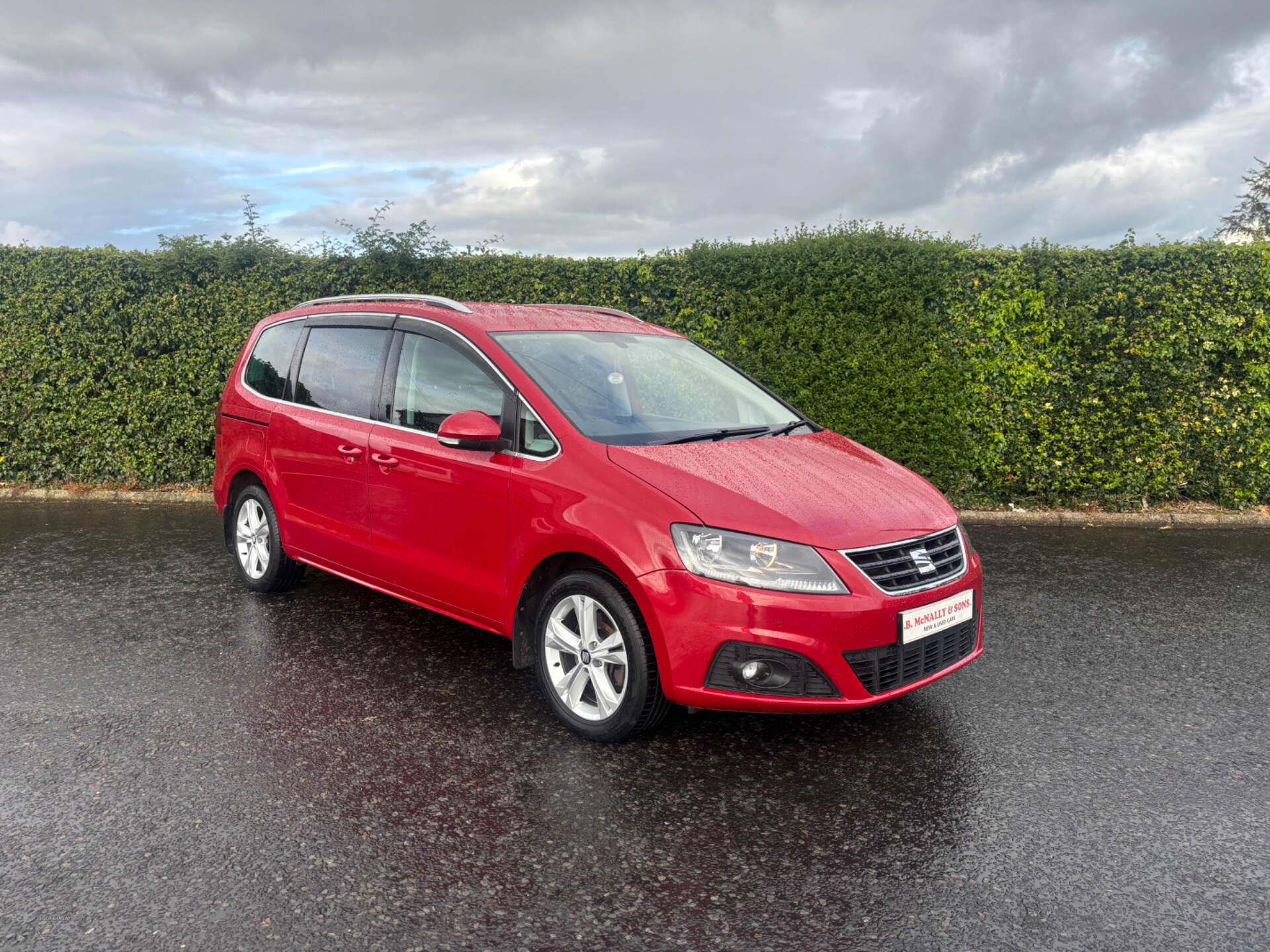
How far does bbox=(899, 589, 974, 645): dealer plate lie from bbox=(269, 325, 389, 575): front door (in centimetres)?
278

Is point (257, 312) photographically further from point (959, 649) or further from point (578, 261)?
point (959, 649)

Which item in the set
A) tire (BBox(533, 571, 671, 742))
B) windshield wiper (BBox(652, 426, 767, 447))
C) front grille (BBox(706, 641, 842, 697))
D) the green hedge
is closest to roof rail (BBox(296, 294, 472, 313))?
windshield wiper (BBox(652, 426, 767, 447))

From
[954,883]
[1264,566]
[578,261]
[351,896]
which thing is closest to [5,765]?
[351,896]

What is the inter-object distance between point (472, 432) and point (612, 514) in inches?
32.2

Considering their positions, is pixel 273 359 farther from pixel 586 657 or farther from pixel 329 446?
pixel 586 657

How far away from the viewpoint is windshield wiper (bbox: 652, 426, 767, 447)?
429cm

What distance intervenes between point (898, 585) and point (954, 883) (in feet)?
3.66

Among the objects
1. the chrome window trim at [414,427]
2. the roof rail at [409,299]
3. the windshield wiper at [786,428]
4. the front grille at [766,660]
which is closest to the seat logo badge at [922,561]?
the front grille at [766,660]

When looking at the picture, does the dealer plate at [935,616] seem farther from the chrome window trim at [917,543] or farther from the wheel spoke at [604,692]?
the wheel spoke at [604,692]

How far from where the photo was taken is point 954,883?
2982 millimetres

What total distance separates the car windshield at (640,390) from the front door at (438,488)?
0.29 meters

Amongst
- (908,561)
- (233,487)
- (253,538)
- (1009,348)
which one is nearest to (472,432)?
(908,561)

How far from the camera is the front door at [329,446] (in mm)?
5141

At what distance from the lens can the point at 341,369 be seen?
545 cm
